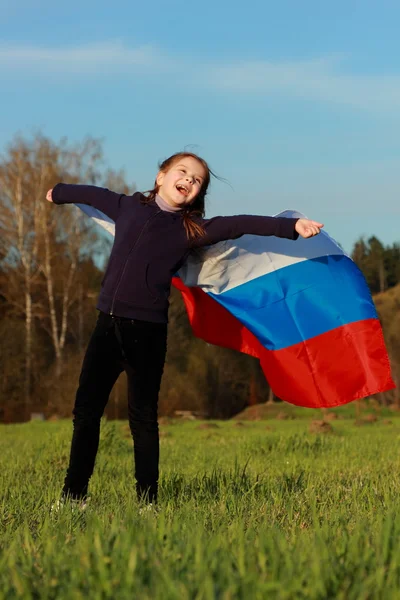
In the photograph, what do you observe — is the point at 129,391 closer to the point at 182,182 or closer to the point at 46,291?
the point at 182,182

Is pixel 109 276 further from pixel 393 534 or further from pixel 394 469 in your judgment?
pixel 394 469

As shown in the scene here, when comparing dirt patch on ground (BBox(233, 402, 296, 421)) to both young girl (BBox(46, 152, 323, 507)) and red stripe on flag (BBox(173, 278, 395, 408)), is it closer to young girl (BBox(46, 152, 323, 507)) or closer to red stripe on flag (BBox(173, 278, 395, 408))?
red stripe on flag (BBox(173, 278, 395, 408))

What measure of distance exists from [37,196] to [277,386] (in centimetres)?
2501

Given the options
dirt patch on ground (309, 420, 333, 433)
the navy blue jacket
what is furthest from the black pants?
dirt patch on ground (309, 420, 333, 433)

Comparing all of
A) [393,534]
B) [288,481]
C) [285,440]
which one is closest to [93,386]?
[288,481]

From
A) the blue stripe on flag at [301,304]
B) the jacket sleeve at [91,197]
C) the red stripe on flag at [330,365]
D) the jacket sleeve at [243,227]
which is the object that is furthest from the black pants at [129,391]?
the blue stripe on flag at [301,304]

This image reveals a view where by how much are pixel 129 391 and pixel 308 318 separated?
71.8 inches

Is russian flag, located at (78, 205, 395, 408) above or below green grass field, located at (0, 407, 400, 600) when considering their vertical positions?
above

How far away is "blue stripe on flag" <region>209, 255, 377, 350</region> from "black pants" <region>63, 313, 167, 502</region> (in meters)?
1.37

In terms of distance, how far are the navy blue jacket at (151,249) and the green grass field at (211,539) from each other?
3.90 feet

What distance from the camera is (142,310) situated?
16.2 ft

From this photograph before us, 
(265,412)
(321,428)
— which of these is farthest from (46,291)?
(321,428)

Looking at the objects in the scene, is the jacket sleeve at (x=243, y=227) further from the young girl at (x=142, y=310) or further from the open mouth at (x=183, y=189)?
the open mouth at (x=183, y=189)

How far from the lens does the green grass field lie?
7.53 feet
